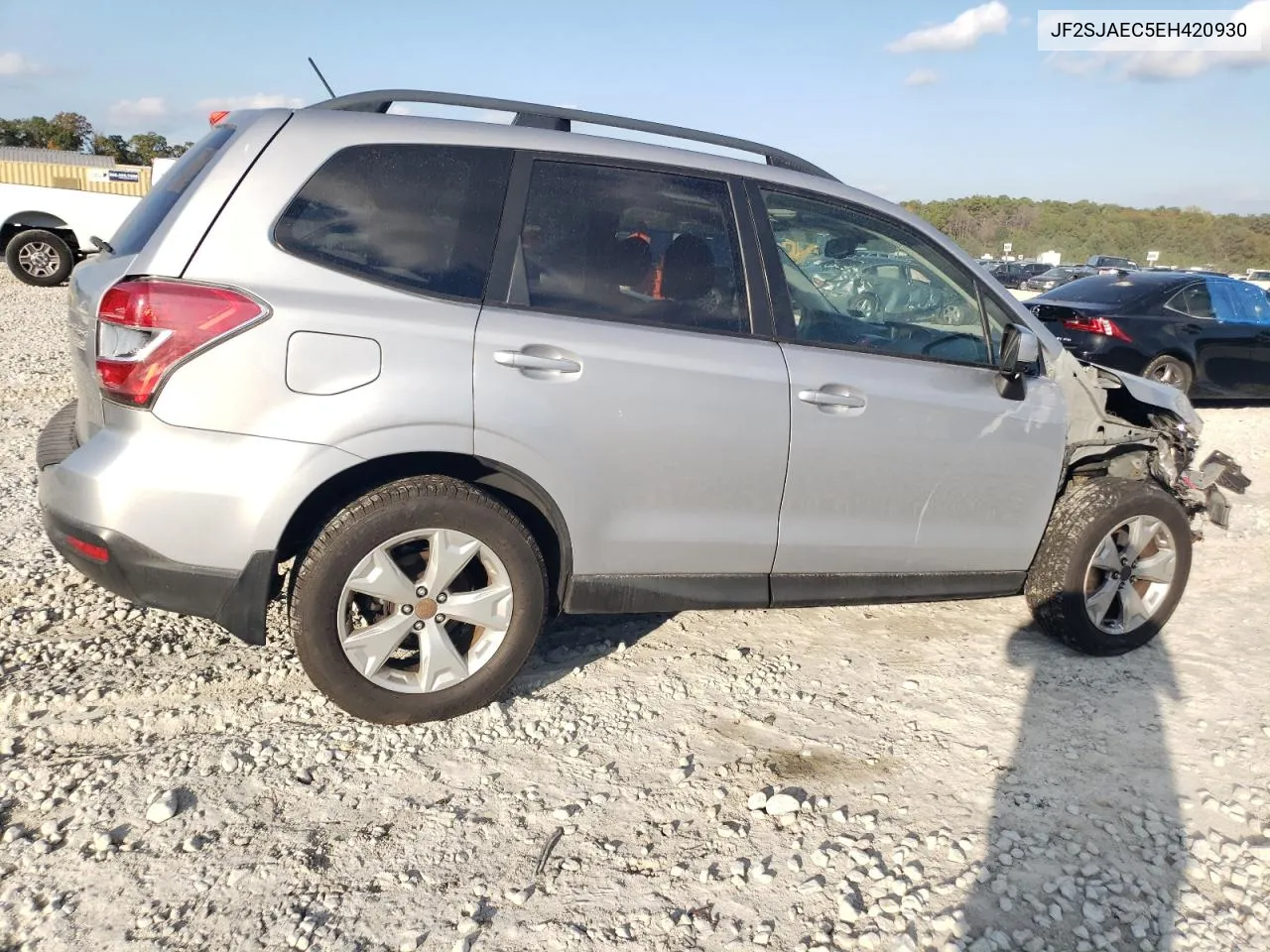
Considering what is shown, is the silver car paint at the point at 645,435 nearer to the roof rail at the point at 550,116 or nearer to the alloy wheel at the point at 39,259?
the roof rail at the point at 550,116

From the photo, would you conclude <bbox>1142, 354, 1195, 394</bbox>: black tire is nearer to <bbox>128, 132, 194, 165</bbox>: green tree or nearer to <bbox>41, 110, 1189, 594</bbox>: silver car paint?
<bbox>41, 110, 1189, 594</bbox>: silver car paint

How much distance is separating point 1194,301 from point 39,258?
15740mm

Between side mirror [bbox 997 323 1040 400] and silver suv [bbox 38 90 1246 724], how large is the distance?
0.04 feet

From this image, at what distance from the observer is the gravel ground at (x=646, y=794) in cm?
246

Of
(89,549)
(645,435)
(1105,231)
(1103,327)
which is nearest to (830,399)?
(645,435)

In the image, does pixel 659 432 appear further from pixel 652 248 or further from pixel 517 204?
pixel 517 204

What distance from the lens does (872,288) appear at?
3.74m

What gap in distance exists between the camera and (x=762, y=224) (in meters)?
3.51

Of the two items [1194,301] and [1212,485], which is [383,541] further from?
[1194,301]

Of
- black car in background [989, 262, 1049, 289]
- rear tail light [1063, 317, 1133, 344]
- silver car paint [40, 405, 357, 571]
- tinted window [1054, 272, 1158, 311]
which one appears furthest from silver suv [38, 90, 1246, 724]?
black car in background [989, 262, 1049, 289]

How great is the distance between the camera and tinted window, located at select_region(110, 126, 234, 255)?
2.98 m

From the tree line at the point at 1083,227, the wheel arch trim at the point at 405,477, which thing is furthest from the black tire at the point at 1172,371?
the tree line at the point at 1083,227

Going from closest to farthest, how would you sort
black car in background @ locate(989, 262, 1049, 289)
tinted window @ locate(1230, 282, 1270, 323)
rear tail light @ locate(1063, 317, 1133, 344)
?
rear tail light @ locate(1063, 317, 1133, 344) < tinted window @ locate(1230, 282, 1270, 323) < black car in background @ locate(989, 262, 1049, 289)

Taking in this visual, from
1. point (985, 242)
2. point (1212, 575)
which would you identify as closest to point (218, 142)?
point (1212, 575)
